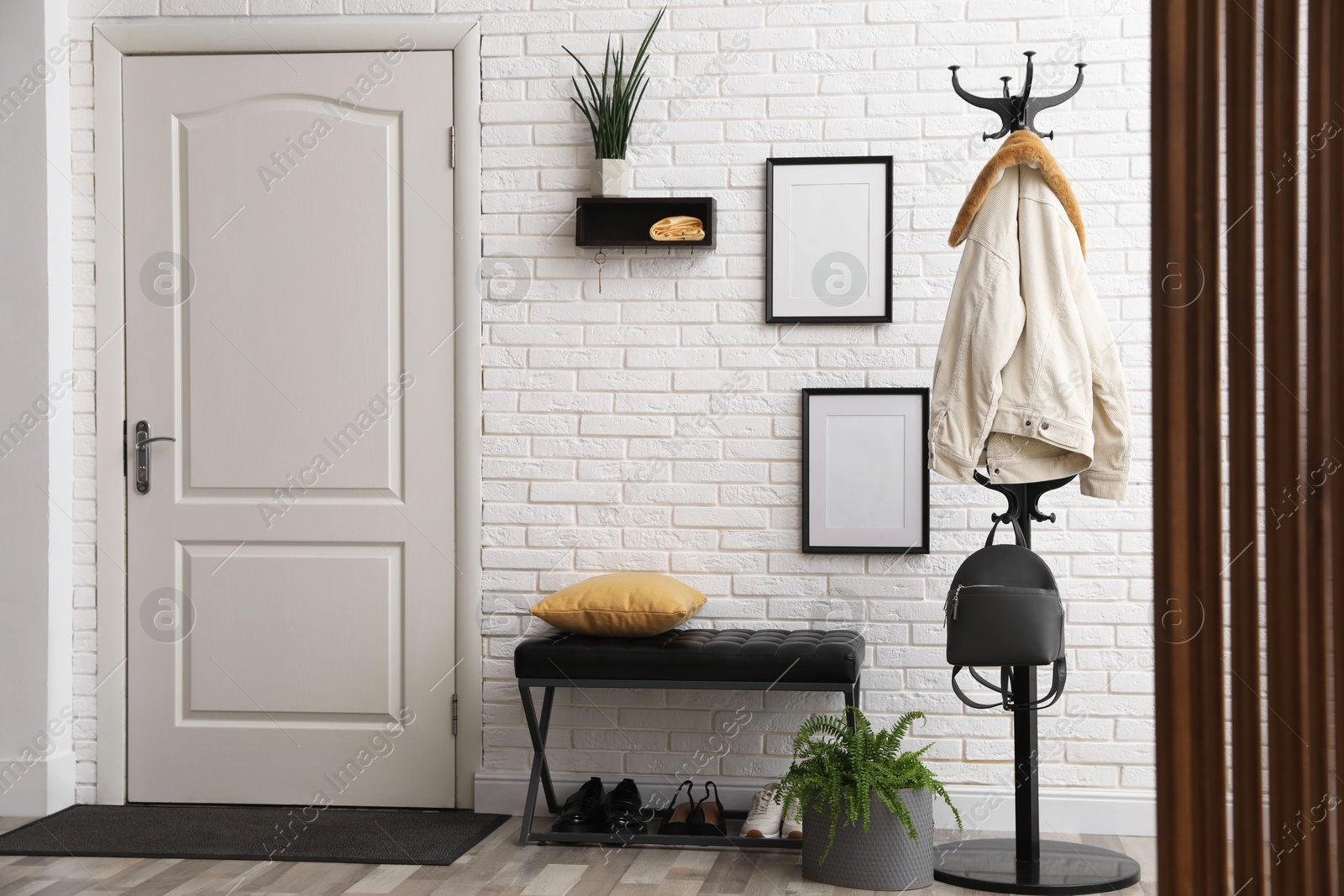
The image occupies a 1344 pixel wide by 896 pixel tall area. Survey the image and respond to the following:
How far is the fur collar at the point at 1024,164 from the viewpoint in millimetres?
2410

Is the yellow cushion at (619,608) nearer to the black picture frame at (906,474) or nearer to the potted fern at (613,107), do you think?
the black picture frame at (906,474)

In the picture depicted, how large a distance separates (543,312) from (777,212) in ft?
2.40

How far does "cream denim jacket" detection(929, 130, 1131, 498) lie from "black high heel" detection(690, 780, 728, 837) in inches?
44.0

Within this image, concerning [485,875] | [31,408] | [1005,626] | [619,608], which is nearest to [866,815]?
[1005,626]

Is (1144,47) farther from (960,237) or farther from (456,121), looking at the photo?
(456,121)

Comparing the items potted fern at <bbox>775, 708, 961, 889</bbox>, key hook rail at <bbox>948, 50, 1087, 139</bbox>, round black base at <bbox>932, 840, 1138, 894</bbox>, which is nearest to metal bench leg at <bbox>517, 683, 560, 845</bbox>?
potted fern at <bbox>775, 708, 961, 889</bbox>

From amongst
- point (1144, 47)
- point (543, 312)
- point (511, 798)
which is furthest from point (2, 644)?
point (1144, 47)

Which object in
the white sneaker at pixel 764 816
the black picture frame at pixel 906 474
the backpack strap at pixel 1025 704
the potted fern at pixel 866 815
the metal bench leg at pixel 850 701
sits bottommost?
the white sneaker at pixel 764 816

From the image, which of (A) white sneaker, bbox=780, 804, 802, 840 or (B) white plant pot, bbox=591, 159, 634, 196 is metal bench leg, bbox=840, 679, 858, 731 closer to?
(A) white sneaker, bbox=780, 804, 802, 840

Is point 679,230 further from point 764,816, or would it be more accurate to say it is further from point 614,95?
point 764,816

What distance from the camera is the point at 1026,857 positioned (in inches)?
98.6

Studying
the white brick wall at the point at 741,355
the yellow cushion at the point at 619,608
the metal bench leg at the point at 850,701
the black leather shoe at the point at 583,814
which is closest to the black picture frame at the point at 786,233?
the white brick wall at the point at 741,355

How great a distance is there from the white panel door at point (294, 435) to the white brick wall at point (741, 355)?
165 millimetres

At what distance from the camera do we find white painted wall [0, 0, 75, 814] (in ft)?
10.3
